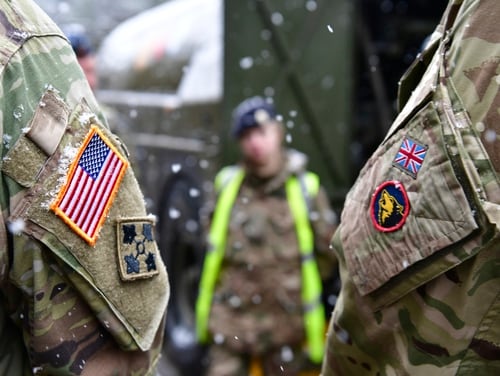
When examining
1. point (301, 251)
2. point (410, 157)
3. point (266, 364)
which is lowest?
point (266, 364)

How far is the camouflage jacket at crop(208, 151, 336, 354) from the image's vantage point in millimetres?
4160

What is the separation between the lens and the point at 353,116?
503 centimetres

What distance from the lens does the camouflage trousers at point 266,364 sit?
13.8 ft

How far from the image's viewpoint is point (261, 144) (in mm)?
4195

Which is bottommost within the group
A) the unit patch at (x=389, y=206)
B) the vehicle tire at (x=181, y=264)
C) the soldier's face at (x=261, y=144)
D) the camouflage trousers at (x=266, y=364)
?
the vehicle tire at (x=181, y=264)

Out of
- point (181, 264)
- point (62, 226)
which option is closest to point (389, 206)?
point (62, 226)

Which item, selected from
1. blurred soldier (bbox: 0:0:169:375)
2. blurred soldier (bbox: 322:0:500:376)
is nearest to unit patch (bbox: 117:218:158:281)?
blurred soldier (bbox: 0:0:169:375)

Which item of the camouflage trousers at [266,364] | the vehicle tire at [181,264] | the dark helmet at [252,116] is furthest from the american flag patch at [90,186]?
the vehicle tire at [181,264]

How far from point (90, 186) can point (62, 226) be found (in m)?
0.11

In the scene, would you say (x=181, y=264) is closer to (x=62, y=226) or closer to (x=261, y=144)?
(x=261, y=144)

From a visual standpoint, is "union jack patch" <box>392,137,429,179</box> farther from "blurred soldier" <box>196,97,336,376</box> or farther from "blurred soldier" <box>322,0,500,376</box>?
"blurred soldier" <box>196,97,336,376</box>

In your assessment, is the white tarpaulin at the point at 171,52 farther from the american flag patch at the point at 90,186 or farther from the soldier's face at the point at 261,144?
the american flag patch at the point at 90,186

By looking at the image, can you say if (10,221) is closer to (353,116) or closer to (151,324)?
(151,324)

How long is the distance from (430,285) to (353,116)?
11.3 ft
